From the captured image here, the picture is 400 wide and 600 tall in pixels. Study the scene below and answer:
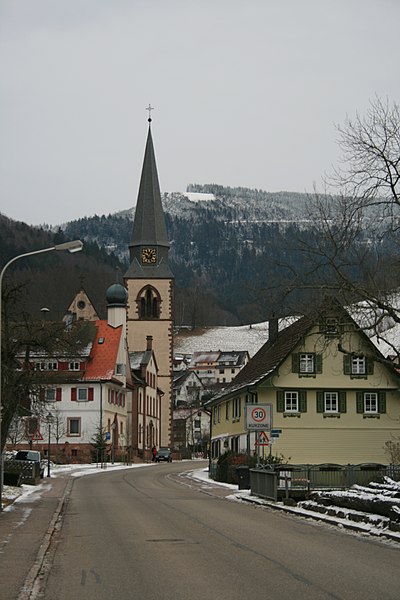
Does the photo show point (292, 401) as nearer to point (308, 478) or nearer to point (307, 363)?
point (307, 363)

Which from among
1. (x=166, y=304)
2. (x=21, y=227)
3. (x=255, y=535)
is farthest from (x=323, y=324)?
(x=21, y=227)

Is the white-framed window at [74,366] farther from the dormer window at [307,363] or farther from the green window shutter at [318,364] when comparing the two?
the green window shutter at [318,364]

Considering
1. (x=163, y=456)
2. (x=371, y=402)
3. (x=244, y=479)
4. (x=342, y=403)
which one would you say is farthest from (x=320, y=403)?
(x=163, y=456)

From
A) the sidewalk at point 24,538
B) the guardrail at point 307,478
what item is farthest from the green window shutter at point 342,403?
the sidewalk at point 24,538

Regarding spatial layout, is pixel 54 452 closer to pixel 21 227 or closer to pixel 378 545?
pixel 378 545

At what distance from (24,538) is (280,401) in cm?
3405

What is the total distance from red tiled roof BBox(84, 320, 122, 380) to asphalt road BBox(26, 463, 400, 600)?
57.2m

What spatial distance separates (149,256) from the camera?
111312mm

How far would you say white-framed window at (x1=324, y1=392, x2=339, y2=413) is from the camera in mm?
53156

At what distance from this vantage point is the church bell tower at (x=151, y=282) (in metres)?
110

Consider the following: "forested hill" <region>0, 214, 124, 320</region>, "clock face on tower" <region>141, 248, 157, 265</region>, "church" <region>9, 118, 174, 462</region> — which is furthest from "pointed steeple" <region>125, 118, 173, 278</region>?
"forested hill" <region>0, 214, 124, 320</region>

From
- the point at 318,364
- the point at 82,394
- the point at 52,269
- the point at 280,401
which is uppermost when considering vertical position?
the point at 52,269

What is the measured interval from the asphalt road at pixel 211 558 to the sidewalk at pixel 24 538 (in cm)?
27

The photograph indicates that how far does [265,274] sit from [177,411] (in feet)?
392
